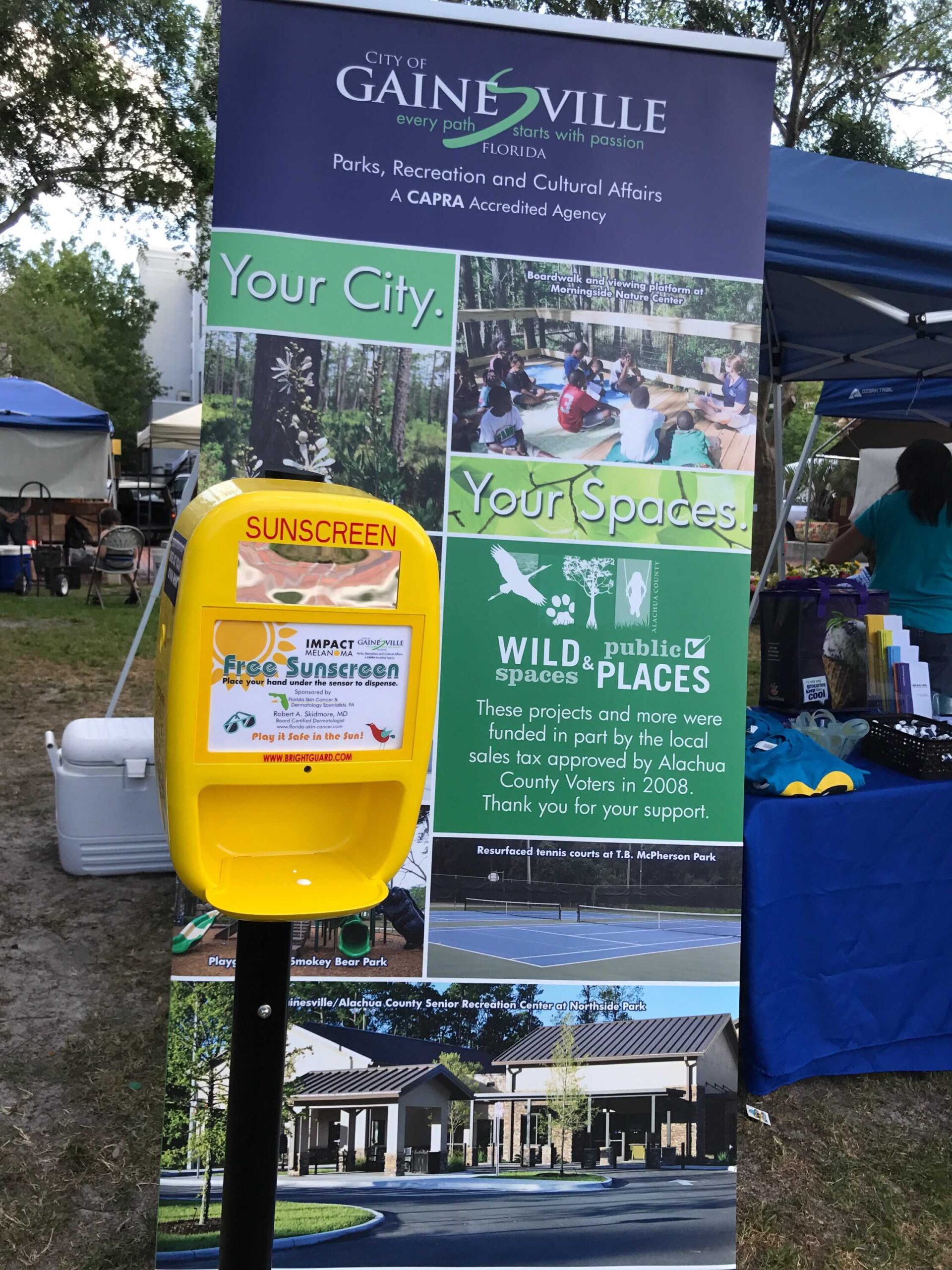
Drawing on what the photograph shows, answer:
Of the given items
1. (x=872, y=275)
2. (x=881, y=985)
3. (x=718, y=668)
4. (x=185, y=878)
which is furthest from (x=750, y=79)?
(x=881, y=985)

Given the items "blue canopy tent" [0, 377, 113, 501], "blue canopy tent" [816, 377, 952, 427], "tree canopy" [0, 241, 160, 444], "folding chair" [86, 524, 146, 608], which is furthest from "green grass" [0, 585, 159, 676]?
"tree canopy" [0, 241, 160, 444]

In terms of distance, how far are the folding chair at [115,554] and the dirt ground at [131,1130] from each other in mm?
7700

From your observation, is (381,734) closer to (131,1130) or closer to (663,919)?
(663,919)

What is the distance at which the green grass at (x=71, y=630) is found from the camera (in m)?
8.59

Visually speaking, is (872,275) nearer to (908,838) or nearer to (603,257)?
(603,257)

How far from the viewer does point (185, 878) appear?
119 cm

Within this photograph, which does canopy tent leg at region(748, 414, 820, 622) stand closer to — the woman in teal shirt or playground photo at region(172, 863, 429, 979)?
the woman in teal shirt

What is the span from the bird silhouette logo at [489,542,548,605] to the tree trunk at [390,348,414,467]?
260 mm

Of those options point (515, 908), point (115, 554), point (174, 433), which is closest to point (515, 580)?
point (515, 908)

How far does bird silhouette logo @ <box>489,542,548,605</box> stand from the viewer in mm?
1917

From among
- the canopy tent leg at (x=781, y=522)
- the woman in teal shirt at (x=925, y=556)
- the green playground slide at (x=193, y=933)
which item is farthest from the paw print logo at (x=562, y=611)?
the canopy tent leg at (x=781, y=522)

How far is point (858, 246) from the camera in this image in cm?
242
